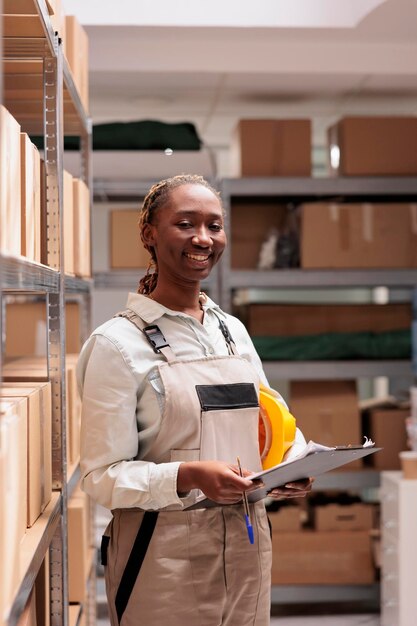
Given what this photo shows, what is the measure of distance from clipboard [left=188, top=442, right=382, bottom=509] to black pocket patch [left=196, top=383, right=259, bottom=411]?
0.64ft

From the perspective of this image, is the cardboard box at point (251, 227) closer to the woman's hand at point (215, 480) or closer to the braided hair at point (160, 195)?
the braided hair at point (160, 195)

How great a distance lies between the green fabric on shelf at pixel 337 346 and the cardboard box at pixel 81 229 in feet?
5.30

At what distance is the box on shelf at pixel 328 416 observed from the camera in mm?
4746

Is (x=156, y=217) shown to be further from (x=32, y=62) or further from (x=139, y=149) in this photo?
(x=139, y=149)

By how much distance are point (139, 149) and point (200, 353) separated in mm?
2939

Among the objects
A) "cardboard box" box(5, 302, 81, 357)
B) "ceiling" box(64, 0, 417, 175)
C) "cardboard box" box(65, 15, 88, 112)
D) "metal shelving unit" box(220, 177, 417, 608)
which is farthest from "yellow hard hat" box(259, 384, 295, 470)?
"metal shelving unit" box(220, 177, 417, 608)

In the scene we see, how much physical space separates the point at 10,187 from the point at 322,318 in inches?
132

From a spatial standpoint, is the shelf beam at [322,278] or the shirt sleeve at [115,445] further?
the shelf beam at [322,278]

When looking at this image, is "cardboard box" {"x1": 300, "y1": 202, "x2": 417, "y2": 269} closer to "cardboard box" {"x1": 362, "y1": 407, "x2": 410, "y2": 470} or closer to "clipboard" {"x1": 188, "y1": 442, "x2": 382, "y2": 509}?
"cardboard box" {"x1": 362, "y1": 407, "x2": 410, "y2": 470}

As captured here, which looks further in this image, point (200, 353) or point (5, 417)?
point (200, 353)

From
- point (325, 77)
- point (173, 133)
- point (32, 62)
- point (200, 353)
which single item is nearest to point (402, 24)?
point (325, 77)

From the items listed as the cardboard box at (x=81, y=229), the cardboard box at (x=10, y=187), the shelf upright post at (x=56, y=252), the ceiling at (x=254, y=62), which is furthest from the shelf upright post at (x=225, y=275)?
the cardboard box at (x=10, y=187)

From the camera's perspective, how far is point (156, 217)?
2.10m

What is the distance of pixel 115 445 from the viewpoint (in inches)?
75.8
